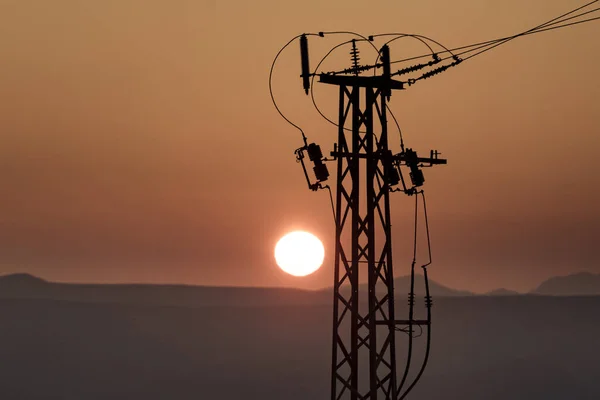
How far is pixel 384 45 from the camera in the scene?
1328 inches

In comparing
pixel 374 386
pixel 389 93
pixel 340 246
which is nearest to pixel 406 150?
pixel 389 93

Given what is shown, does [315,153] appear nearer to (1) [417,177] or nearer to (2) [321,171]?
(2) [321,171]

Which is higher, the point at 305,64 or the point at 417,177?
the point at 305,64

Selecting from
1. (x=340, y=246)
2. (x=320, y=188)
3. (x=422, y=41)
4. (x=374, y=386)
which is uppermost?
(x=422, y=41)

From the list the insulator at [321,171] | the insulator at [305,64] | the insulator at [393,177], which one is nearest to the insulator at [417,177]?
the insulator at [393,177]

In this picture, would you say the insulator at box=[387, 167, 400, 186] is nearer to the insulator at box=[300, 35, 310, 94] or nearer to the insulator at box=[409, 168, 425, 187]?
the insulator at box=[409, 168, 425, 187]

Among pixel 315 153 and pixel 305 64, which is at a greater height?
pixel 305 64

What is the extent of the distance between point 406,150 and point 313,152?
350cm

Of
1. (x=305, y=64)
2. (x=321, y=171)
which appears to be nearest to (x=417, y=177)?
(x=321, y=171)

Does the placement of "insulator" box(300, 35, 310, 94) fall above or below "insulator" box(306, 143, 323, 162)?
above

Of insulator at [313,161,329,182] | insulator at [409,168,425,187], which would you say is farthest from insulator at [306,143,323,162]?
insulator at [409,168,425,187]

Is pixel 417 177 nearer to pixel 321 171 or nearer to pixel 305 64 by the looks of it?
pixel 321 171

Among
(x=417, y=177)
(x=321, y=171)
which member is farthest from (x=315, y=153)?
(x=417, y=177)

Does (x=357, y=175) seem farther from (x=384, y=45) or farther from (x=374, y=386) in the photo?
(x=374, y=386)
